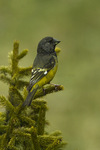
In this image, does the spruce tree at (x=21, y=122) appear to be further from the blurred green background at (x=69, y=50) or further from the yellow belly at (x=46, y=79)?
the blurred green background at (x=69, y=50)

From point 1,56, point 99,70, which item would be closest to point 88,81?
point 99,70

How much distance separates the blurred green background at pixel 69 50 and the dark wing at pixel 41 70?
657cm

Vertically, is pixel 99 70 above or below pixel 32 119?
above

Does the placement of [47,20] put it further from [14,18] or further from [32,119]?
[32,119]

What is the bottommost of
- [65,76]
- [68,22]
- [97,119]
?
[97,119]

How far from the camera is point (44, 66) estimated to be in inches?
195

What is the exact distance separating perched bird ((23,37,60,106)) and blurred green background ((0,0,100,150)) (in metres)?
6.32

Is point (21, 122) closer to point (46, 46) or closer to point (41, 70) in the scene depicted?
point (41, 70)

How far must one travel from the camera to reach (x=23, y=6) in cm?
2141


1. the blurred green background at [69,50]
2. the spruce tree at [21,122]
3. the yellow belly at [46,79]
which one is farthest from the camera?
the blurred green background at [69,50]

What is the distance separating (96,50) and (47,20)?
395 cm

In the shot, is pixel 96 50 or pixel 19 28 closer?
pixel 96 50

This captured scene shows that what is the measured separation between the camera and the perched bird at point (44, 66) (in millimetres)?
4301

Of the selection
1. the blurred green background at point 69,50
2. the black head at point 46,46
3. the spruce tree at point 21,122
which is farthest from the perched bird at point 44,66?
the blurred green background at point 69,50
